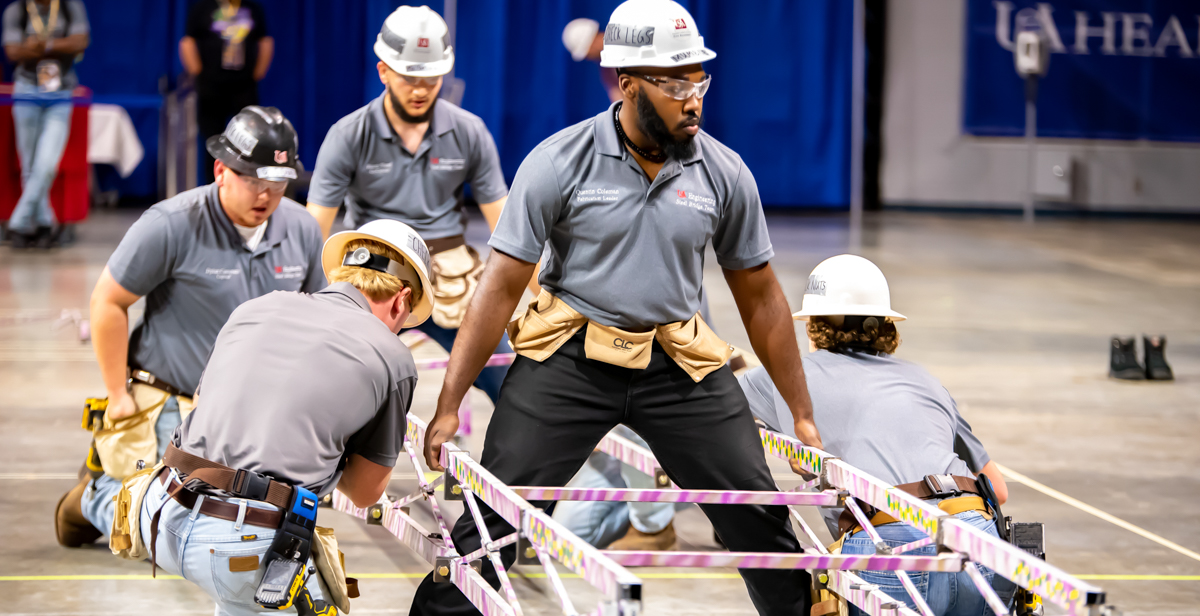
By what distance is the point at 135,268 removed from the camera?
13.4 feet

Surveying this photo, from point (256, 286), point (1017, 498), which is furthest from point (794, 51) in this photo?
point (256, 286)

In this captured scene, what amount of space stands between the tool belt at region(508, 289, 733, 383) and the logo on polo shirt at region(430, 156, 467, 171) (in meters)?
2.35

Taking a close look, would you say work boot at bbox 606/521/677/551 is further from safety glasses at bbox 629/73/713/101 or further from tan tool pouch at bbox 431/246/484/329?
safety glasses at bbox 629/73/713/101

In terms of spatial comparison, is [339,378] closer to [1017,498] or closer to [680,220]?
[680,220]

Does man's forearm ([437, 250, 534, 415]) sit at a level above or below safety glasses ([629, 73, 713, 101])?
below

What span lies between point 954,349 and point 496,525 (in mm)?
6388

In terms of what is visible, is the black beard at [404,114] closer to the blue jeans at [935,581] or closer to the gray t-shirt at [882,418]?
the gray t-shirt at [882,418]

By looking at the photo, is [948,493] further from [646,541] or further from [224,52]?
[224,52]

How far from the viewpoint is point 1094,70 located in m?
18.9

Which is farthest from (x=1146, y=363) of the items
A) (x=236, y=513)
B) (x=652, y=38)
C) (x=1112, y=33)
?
(x=1112, y=33)

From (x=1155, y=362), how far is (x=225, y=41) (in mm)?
9482

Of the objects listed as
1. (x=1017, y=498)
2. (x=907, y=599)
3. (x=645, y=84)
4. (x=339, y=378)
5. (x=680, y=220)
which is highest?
(x=645, y=84)

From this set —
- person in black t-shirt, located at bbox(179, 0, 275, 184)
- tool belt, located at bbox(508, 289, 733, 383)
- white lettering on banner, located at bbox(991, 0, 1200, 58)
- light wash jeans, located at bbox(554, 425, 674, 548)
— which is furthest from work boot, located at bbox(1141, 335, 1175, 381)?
white lettering on banner, located at bbox(991, 0, 1200, 58)

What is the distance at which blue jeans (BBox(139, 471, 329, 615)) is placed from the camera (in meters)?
2.96
